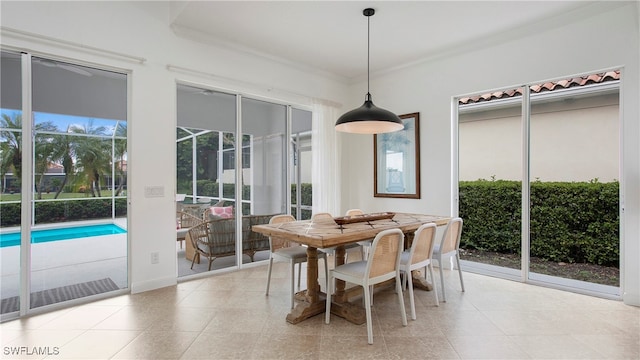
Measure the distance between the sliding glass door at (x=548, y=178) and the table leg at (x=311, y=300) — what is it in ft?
8.22

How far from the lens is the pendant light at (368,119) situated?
303cm

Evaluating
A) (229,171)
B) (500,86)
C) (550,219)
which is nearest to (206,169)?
(229,171)

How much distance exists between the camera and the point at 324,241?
95.3 inches

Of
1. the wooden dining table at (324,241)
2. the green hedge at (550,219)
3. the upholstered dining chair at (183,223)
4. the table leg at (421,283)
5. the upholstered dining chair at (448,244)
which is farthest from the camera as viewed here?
the upholstered dining chair at (183,223)

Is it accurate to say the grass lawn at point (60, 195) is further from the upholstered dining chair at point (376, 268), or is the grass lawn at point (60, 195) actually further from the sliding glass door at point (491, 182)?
the sliding glass door at point (491, 182)

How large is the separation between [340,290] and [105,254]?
8.06 ft

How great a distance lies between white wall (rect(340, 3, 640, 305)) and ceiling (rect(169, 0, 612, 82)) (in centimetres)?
16

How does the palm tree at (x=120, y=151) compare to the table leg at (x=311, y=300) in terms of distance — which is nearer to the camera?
the table leg at (x=311, y=300)

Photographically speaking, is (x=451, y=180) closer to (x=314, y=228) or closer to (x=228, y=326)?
(x=314, y=228)

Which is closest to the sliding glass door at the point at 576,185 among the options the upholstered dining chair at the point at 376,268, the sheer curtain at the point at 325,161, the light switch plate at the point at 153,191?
the upholstered dining chair at the point at 376,268

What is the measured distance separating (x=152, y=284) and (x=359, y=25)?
11.9 ft

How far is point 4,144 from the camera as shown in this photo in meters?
2.74

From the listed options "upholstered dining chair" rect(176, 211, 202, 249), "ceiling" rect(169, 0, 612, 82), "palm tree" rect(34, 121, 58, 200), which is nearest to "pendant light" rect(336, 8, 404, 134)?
"ceiling" rect(169, 0, 612, 82)

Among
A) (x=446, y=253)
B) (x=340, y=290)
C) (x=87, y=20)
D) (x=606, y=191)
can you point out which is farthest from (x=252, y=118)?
(x=606, y=191)
